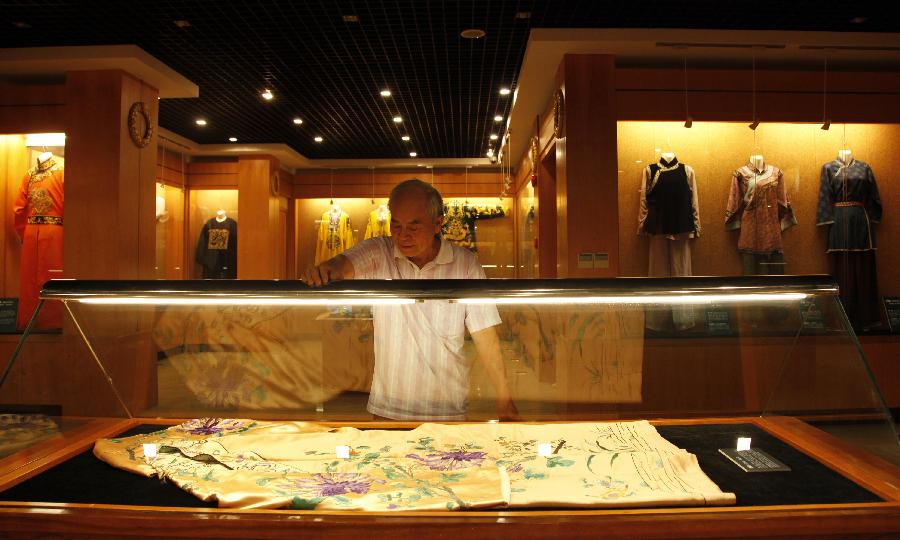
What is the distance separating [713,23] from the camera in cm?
493

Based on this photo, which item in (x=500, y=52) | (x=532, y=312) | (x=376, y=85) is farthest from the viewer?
(x=376, y=85)

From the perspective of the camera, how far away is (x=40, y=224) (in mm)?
5793

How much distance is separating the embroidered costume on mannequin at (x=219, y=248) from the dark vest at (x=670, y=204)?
24.4 ft

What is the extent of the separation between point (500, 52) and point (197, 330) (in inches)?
191

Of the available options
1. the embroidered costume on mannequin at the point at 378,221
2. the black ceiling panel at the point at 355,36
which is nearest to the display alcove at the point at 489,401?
the black ceiling panel at the point at 355,36

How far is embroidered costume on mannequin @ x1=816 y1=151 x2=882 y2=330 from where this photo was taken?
5.62 metres

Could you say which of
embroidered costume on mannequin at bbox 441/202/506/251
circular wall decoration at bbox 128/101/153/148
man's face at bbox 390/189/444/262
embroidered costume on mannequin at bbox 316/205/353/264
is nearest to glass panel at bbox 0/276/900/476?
man's face at bbox 390/189/444/262

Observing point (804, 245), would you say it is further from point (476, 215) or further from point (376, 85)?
point (476, 215)

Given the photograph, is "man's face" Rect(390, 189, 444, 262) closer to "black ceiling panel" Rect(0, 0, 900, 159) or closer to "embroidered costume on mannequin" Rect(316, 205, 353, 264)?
"black ceiling panel" Rect(0, 0, 900, 159)

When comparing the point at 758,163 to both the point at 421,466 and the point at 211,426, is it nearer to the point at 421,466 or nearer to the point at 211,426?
the point at 421,466

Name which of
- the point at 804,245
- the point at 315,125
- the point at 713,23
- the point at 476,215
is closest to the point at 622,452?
the point at 713,23

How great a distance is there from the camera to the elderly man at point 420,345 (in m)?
1.55

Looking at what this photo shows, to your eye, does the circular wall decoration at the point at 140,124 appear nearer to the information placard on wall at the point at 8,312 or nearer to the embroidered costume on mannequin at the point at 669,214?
the information placard on wall at the point at 8,312

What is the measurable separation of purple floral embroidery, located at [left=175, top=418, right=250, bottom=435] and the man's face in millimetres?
707
